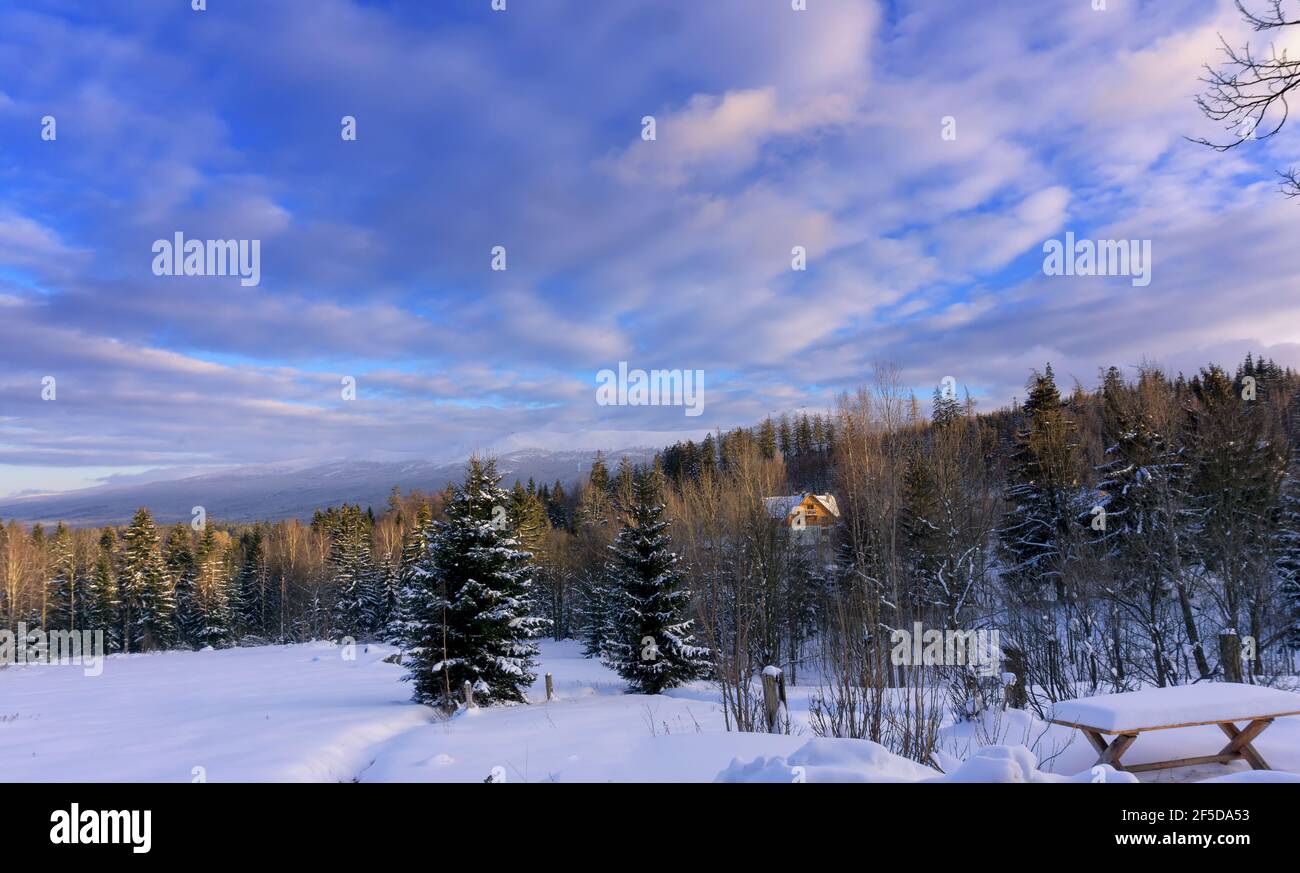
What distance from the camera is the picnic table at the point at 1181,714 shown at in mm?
5062

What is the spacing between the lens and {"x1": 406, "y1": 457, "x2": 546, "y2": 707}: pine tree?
15.7 metres

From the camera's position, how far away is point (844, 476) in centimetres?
2328

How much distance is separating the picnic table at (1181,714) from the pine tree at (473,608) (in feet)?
43.2

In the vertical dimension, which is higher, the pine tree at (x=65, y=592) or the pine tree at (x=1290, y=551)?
the pine tree at (x=1290, y=551)

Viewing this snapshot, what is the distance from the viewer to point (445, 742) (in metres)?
→ 9.59

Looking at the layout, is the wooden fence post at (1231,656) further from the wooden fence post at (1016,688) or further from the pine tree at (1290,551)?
the pine tree at (1290,551)

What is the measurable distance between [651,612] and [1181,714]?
1555 cm

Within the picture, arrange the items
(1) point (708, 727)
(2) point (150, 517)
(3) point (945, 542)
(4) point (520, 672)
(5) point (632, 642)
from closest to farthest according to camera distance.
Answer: (1) point (708, 727) < (4) point (520, 672) < (5) point (632, 642) < (3) point (945, 542) < (2) point (150, 517)

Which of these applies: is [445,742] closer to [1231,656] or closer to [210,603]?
[1231,656]

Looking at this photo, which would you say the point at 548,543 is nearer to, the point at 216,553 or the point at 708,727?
the point at 216,553

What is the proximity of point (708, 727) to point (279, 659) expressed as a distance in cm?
2867

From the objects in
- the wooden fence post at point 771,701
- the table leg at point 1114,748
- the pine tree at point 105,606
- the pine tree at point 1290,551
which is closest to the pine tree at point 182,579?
the pine tree at point 105,606

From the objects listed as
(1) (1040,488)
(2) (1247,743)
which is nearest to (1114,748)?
(2) (1247,743)
